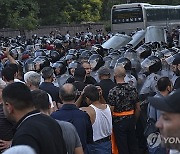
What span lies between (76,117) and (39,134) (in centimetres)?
195

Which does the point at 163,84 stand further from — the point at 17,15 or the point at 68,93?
the point at 17,15

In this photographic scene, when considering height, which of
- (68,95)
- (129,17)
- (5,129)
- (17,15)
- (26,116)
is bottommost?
(17,15)

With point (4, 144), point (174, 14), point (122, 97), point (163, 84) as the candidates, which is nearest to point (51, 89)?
point (122, 97)

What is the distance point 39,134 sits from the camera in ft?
16.1

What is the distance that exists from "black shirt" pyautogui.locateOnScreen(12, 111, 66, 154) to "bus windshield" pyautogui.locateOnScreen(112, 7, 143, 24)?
3097 cm

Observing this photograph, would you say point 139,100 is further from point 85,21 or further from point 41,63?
point 85,21

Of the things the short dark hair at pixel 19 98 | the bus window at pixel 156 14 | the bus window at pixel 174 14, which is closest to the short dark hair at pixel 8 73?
the short dark hair at pixel 19 98

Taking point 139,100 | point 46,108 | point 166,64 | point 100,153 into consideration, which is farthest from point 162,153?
point 166,64

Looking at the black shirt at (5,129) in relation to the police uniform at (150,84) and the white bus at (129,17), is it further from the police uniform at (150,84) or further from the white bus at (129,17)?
the white bus at (129,17)

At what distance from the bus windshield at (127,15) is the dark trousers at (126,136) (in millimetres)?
26825

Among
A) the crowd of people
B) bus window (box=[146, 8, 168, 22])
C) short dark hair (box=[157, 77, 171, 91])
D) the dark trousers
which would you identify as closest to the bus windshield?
bus window (box=[146, 8, 168, 22])

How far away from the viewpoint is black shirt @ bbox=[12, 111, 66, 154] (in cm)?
484

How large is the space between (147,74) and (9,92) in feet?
19.1

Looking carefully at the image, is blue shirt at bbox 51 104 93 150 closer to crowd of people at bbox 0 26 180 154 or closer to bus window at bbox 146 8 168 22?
crowd of people at bbox 0 26 180 154
